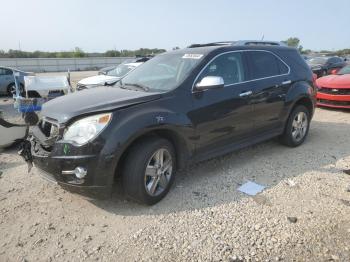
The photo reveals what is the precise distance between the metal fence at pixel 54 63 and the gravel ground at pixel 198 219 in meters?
39.2

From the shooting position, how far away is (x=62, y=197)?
4.04 metres

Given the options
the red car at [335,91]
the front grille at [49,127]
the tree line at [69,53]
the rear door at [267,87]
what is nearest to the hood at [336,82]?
the red car at [335,91]

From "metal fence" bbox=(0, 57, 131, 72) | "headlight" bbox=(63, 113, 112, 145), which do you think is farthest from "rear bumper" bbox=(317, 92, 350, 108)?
"metal fence" bbox=(0, 57, 131, 72)

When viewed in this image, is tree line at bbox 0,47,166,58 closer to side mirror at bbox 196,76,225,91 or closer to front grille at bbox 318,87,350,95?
front grille at bbox 318,87,350,95

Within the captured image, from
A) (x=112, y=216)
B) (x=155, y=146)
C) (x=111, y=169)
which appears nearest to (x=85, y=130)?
(x=111, y=169)

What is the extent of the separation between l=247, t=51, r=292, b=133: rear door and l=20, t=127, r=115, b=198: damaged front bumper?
2.49 meters

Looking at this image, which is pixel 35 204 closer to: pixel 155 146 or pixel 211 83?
pixel 155 146

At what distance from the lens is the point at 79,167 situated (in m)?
3.33

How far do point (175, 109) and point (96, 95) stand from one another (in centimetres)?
101

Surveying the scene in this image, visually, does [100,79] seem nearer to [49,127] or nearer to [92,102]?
[49,127]

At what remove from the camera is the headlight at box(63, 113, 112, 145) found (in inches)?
131

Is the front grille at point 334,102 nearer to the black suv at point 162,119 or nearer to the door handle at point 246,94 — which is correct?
the black suv at point 162,119

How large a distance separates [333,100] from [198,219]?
7216mm

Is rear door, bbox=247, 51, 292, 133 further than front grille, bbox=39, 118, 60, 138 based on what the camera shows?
Yes
